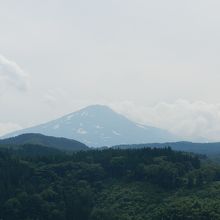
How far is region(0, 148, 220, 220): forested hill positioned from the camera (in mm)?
91812

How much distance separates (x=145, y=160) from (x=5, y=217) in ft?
136

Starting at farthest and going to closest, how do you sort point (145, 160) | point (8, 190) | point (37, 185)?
1. point (145, 160)
2. point (37, 185)
3. point (8, 190)

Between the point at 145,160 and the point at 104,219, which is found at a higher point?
the point at 145,160

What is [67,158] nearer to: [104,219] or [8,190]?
[8,190]

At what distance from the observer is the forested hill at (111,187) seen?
91812 millimetres

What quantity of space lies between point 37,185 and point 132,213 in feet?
82.6

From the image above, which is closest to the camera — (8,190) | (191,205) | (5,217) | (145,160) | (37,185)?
(191,205)

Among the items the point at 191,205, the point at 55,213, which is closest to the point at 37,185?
the point at 55,213

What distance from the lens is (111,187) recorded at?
364ft

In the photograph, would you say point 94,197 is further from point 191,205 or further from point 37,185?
point 191,205

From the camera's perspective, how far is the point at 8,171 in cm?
11094

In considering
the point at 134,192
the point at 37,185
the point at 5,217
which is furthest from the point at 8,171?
the point at 134,192

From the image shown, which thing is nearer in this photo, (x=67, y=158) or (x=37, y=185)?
(x=37, y=185)

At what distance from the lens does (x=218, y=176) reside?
114000 mm
